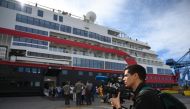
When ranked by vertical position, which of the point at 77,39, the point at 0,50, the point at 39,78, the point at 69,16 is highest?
the point at 69,16

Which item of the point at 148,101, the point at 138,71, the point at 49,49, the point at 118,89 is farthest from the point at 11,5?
the point at 148,101

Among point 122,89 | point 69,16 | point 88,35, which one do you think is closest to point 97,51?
point 88,35

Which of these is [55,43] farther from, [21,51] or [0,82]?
[0,82]

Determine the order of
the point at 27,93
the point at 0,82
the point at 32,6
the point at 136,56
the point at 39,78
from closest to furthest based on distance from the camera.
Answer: the point at 0,82, the point at 27,93, the point at 39,78, the point at 32,6, the point at 136,56

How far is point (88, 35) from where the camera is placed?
34156 mm

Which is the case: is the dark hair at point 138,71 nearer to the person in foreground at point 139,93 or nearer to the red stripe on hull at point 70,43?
the person in foreground at point 139,93

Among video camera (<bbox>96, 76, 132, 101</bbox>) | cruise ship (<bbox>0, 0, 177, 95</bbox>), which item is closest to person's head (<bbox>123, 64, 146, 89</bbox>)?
video camera (<bbox>96, 76, 132, 101</bbox>)

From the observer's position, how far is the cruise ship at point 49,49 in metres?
23.2

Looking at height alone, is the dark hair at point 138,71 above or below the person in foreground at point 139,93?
above

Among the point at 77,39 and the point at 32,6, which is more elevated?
the point at 32,6

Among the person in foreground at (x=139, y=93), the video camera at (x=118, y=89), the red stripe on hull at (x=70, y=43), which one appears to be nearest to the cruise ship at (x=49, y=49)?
the red stripe on hull at (x=70, y=43)

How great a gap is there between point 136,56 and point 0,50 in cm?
2605

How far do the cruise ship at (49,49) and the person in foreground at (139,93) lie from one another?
21.5 meters

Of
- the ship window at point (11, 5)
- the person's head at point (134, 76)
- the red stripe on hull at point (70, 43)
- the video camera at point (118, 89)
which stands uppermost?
the ship window at point (11, 5)
